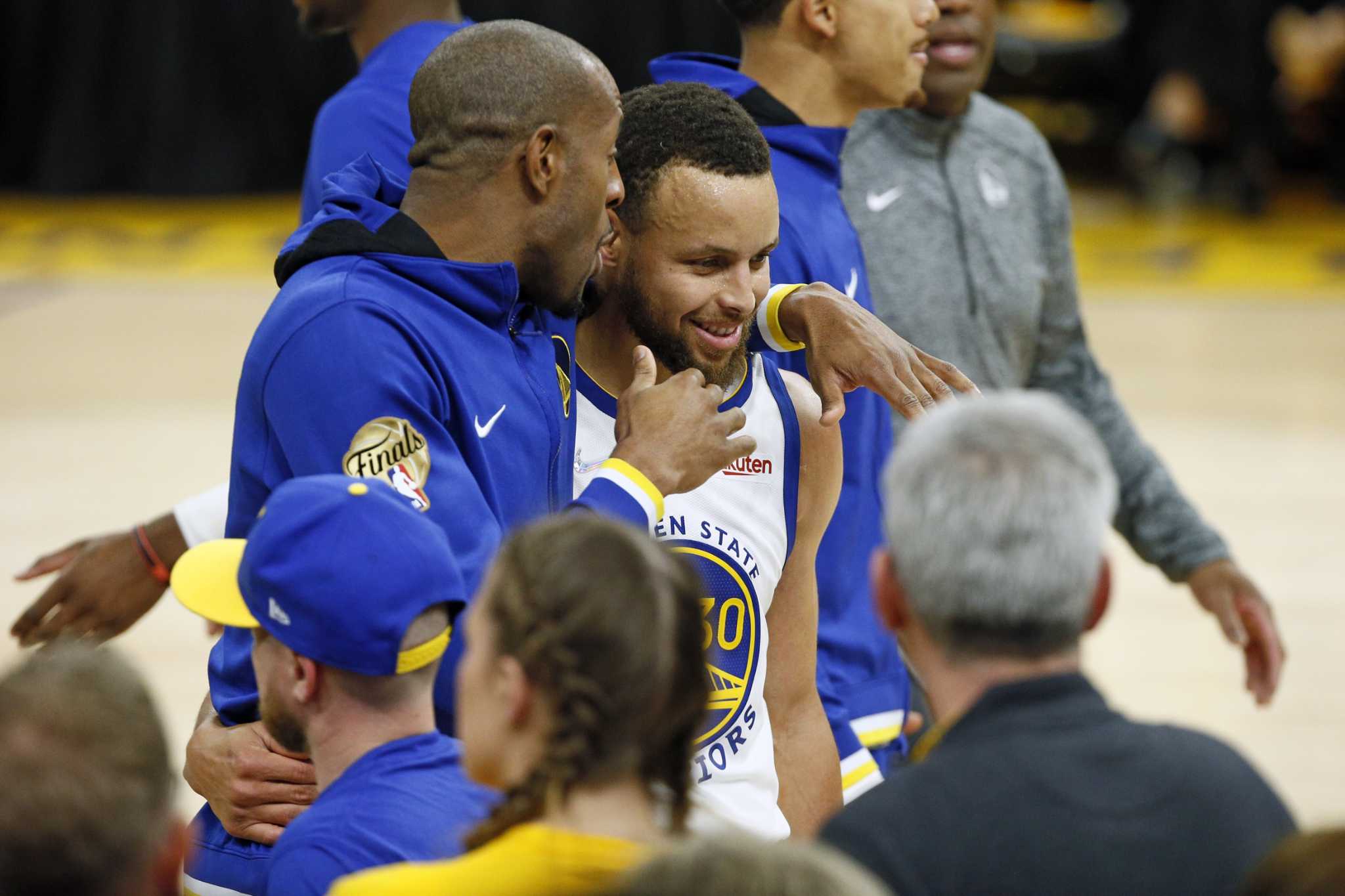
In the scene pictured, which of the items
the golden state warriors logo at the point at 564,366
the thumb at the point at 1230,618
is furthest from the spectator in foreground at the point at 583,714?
the thumb at the point at 1230,618

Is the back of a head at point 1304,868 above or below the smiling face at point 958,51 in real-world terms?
above

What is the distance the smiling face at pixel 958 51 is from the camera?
416 cm

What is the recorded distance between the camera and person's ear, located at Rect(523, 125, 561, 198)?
260 centimetres

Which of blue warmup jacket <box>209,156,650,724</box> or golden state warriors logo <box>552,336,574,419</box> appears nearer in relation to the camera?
blue warmup jacket <box>209,156,650,724</box>

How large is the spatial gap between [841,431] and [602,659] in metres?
1.79

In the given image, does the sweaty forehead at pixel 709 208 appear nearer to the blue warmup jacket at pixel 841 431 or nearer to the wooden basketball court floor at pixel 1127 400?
the blue warmup jacket at pixel 841 431

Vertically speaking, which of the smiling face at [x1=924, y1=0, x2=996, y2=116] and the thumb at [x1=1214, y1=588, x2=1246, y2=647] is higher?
the smiling face at [x1=924, y1=0, x2=996, y2=116]

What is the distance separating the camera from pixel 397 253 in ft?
8.28

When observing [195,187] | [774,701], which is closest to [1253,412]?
[774,701]

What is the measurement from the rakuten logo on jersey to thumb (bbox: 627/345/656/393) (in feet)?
0.76

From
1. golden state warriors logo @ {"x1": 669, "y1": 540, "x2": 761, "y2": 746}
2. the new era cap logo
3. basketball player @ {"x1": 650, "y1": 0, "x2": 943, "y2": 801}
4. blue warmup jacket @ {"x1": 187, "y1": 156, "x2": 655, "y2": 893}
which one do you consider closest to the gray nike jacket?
basketball player @ {"x1": 650, "y1": 0, "x2": 943, "y2": 801}

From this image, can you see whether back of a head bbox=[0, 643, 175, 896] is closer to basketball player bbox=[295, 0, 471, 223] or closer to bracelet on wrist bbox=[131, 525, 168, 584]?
bracelet on wrist bbox=[131, 525, 168, 584]

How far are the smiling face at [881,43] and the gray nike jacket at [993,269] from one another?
1.85ft

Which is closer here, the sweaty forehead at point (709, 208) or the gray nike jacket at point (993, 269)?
the sweaty forehead at point (709, 208)
